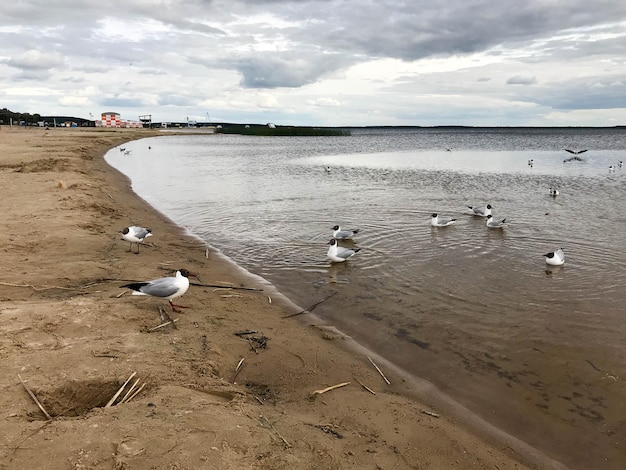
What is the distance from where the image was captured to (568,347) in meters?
6.70

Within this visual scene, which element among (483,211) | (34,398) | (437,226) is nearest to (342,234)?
(437,226)

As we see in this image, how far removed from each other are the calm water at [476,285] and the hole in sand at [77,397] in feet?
12.2

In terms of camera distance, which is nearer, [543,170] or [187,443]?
[187,443]

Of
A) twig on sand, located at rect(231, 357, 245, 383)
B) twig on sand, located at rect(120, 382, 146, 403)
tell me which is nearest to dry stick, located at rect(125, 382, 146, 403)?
twig on sand, located at rect(120, 382, 146, 403)

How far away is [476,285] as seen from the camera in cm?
933

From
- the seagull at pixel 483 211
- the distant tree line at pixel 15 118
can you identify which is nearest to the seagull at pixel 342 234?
the seagull at pixel 483 211

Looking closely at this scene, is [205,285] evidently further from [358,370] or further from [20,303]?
[358,370]

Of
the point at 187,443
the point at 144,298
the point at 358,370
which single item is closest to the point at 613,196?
the point at 358,370

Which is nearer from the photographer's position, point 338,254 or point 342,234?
point 338,254

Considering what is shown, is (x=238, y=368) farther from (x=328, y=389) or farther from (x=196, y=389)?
(x=328, y=389)

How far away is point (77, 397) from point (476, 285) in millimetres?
7539

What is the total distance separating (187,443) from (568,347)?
5.70m

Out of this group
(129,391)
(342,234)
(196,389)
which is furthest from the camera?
(342,234)

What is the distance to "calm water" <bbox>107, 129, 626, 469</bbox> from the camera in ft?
18.0
